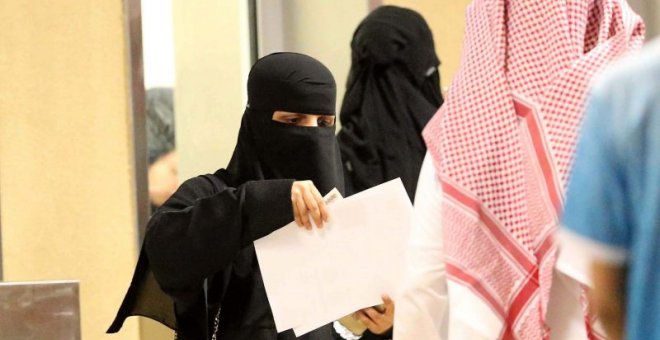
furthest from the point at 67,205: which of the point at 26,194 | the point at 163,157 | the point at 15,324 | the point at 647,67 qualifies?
the point at 647,67

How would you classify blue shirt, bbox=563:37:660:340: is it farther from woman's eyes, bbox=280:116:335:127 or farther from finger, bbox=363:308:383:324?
woman's eyes, bbox=280:116:335:127

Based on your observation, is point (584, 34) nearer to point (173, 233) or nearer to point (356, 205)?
point (356, 205)

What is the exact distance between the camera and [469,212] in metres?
1.40

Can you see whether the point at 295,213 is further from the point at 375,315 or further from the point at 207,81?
the point at 207,81

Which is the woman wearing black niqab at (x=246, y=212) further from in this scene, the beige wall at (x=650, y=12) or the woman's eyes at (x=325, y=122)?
the beige wall at (x=650, y=12)

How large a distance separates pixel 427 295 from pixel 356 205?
1.40ft

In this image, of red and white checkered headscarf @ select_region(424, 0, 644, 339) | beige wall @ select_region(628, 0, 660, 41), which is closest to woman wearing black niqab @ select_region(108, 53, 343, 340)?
red and white checkered headscarf @ select_region(424, 0, 644, 339)

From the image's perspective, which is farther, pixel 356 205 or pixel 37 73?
pixel 37 73

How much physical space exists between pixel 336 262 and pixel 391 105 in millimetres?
1080

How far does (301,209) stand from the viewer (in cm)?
193

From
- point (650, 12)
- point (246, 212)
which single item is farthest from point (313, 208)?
point (650, 12)

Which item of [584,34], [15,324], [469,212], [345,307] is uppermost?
[584,34]

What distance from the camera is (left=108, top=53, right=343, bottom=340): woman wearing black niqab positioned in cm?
196

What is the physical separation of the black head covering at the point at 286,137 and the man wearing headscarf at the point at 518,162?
27.9 inches
